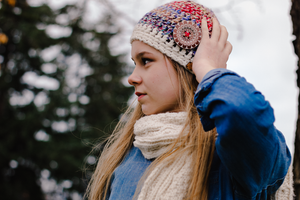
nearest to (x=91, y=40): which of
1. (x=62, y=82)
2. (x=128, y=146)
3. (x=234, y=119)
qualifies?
(x=62, y=82)

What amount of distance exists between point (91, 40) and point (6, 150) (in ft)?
14.7

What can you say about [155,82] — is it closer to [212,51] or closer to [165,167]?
[212,51]

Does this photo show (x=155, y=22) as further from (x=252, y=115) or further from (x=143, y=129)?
(x=252, y=115)

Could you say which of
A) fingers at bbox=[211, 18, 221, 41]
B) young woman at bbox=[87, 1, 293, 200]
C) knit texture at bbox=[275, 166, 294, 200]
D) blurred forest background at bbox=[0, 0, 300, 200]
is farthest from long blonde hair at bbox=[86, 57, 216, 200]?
blurred forest background at bbox=[0, 0, 300, 200]

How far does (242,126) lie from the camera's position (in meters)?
0.84

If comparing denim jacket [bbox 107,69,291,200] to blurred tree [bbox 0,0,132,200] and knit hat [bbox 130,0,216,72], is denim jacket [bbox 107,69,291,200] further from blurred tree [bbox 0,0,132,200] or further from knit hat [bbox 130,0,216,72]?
blurred tree [bbox 0,0,132,200]

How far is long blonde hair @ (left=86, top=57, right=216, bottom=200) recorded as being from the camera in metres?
1.13

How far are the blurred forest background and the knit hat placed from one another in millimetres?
5740

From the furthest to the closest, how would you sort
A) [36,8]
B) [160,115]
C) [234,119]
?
[36,8]
[160,115]
[234,119]

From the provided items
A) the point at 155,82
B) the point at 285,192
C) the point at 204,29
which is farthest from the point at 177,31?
the point at 285,192

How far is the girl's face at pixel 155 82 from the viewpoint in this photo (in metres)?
1.37

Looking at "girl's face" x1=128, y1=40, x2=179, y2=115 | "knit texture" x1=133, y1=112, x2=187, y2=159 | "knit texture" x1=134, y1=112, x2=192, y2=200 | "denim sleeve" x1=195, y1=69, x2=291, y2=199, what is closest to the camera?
"denim sleeve" x1=195, y1=69, x2=291, y2=199

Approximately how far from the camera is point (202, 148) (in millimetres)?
1195

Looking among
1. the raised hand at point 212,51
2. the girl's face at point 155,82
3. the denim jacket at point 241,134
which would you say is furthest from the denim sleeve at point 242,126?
the girl's face at point 155,82
